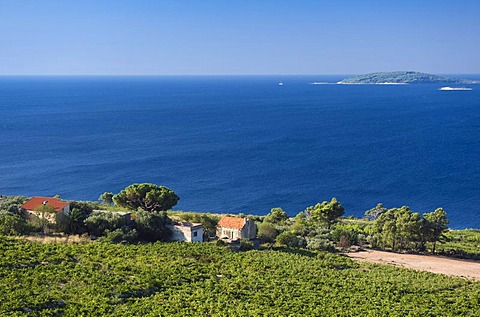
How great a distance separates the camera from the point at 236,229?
49562 mm

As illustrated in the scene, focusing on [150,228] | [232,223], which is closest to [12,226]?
[150,228]

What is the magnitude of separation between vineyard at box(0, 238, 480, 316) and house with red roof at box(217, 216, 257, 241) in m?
7.05

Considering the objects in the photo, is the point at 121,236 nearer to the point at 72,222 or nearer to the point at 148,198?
the point at 72,222

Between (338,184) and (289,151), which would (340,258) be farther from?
(289,151)

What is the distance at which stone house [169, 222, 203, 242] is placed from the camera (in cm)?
4544

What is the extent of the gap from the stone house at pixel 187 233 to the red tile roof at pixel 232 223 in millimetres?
4332

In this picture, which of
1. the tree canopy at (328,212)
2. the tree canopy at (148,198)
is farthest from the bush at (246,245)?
→ the tree canopy at (328,212)

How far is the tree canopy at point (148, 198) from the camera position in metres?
52.0

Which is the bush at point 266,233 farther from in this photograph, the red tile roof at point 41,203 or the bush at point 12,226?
the bush at point 12,226

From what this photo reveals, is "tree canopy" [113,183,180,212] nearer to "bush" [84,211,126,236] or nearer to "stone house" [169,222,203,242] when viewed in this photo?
"stone house" [169,222,203,242]

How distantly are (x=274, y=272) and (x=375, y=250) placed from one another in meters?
18.6

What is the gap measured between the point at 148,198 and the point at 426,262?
2773 cm

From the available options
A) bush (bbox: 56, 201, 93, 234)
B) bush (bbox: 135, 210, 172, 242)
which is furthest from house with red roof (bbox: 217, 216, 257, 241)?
bush (bbox: 56, 201, 93, 234)

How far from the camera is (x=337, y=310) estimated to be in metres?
30.3
